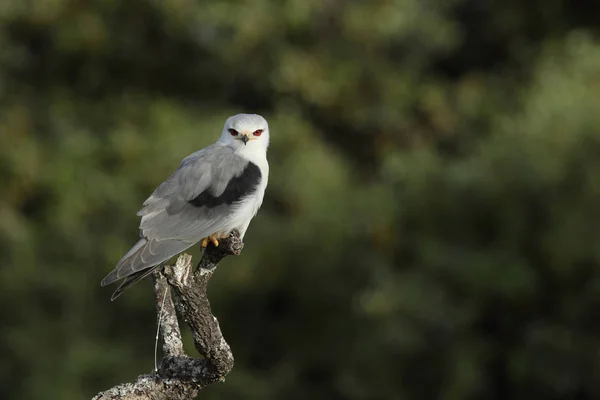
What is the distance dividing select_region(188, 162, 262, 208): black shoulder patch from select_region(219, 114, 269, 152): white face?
262 mm

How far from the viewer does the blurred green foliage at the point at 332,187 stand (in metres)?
9.73

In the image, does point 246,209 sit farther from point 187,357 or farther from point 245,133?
point 187,357

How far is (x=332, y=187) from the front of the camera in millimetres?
10836

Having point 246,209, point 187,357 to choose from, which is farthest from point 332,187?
point 187,357

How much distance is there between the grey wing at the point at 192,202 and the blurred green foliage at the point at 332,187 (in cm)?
555

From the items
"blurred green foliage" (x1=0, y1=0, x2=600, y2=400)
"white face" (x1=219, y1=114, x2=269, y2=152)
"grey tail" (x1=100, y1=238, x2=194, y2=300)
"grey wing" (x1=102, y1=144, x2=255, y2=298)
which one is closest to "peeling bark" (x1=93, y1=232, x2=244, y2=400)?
"grey tail" (x1=100, y1=238, x2=194, y2=300)

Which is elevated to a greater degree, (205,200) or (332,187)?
(332,187)

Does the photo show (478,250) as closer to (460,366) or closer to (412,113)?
(460,366)

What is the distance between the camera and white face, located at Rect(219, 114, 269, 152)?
4.48 m

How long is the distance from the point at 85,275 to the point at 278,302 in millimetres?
2156

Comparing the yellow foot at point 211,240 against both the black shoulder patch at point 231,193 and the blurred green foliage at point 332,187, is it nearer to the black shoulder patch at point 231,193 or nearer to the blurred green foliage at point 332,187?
the black shoulder patch at point 231,193

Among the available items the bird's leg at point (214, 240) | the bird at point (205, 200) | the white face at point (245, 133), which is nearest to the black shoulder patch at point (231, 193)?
the bird at point (205, 200)

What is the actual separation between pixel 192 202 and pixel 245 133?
1.68ft

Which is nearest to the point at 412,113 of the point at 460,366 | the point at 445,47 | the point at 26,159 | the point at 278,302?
the point at 445,47
